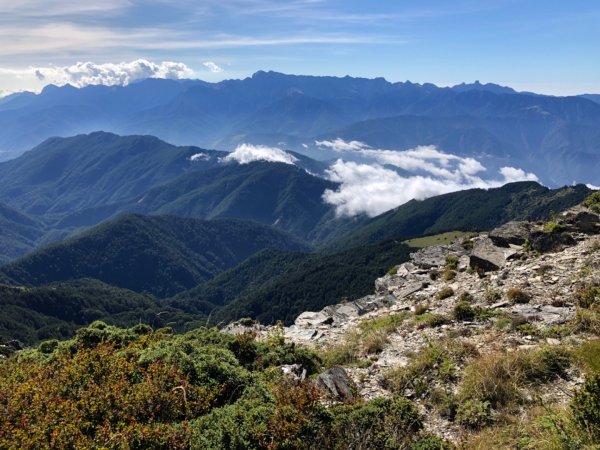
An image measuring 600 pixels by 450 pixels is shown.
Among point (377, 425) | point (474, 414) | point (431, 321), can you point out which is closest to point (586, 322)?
point (431, 321)

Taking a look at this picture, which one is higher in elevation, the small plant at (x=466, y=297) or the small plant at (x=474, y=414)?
the small plant at (x=466, y=297)

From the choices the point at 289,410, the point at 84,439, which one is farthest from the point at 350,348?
the point at 84,439

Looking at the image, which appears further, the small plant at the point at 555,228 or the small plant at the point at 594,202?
the small plant at the point at 594,202

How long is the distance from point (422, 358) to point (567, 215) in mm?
17878

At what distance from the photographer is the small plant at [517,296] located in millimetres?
16938

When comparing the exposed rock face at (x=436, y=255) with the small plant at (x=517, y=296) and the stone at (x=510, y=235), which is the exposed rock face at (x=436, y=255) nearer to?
the stone at (x=510, y=235)

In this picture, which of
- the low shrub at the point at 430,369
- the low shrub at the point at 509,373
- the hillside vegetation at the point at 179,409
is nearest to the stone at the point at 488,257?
the low shrub at the point at 430,369

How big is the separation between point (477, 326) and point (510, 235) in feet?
37.9

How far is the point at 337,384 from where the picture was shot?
1234cm

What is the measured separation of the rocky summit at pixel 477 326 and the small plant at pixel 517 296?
1.4 inches

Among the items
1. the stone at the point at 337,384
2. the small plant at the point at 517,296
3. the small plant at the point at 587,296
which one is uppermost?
the small plant at the point at 587,296

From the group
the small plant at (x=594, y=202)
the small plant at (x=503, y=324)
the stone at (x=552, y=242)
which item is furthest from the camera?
the small plant at (x=594, y=202)

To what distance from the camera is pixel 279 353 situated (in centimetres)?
1523

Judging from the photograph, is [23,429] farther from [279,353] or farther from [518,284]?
[518,284]
